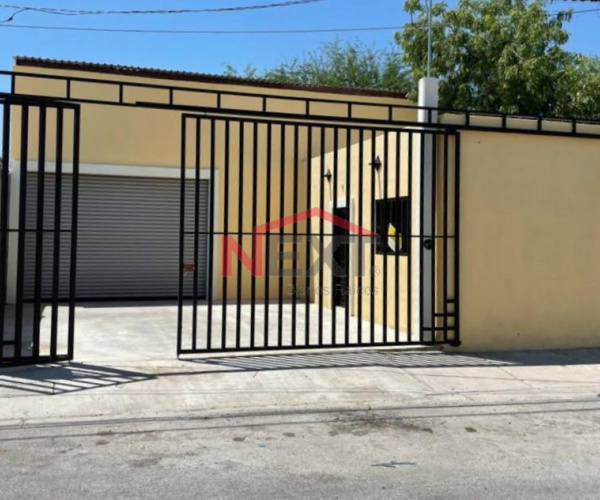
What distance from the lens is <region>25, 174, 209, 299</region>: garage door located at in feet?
48.1

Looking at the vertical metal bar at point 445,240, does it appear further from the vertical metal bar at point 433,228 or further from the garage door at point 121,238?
the garage door at point 121,238

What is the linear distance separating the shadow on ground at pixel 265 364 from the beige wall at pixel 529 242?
1.34 feet

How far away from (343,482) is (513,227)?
599 cm

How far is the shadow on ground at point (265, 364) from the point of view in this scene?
694 cm

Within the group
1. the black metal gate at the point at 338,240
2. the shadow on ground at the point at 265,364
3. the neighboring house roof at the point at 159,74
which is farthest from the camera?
the neighboring house roof at the point at 159,74

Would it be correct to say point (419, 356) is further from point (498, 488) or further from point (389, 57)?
point (389, 57)

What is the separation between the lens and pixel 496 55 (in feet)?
57.7

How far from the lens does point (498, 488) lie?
14.3ft

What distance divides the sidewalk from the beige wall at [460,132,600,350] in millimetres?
761

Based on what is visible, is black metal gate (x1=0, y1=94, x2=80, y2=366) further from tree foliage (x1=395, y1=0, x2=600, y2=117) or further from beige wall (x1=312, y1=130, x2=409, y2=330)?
tree foliage (x1=395, y1=0, x2=600, y2=117)

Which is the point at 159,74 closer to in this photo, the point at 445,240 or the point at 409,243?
the point at 409,243

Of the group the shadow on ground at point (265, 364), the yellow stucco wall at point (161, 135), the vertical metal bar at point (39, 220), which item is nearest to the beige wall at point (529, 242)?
the shadow on ground at point (265, 364)

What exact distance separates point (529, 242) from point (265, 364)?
14.7 ft

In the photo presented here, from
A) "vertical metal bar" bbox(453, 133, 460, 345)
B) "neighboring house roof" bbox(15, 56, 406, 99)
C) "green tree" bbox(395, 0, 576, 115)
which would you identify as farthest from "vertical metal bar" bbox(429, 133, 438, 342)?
"green tree" bbox(395, 0, 576, 115)
